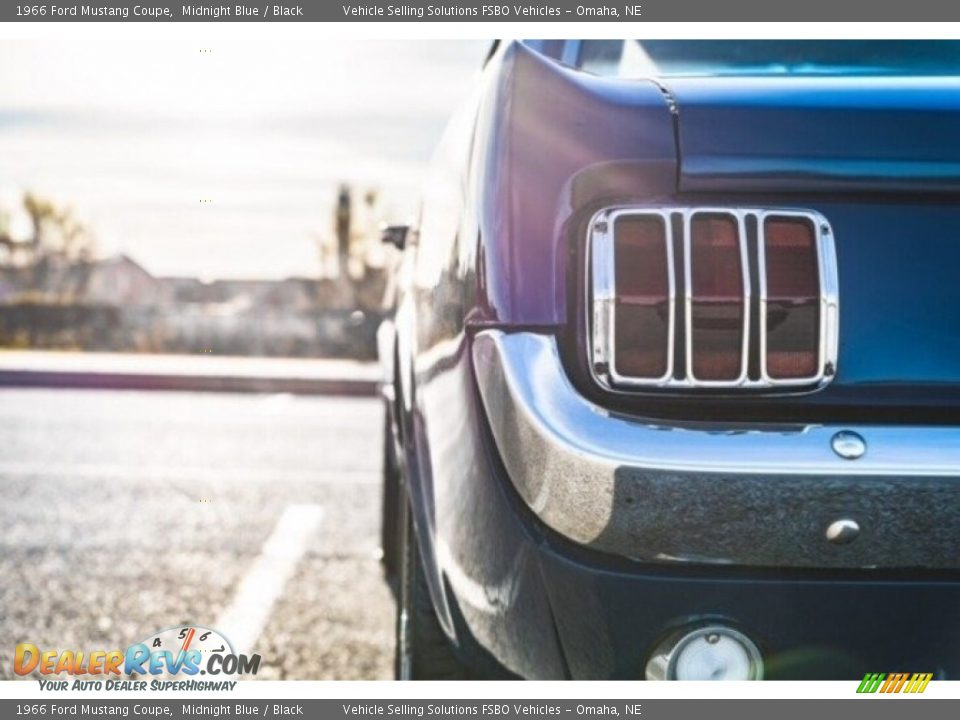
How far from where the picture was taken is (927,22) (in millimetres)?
2340

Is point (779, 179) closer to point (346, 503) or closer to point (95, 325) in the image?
point (346, 503)

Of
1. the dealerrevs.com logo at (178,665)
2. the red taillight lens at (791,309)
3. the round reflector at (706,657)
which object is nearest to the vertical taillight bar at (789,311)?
the red taillight lens at (791,309)

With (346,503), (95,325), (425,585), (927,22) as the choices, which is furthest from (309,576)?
(95,325)

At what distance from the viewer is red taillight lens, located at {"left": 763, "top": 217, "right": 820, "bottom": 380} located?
5.13 feet

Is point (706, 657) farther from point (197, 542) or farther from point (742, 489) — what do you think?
point (197, 542)

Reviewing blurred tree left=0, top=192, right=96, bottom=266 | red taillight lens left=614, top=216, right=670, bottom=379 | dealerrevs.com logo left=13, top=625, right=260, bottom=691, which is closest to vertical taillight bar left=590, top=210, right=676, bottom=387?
red taillight lens left=614, top=216, right=670, bottom=379

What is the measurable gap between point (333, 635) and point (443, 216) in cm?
170

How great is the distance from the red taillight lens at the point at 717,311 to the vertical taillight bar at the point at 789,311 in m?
0.03

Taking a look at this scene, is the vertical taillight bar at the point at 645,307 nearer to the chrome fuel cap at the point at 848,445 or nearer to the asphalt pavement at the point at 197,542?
the chrome fuel cap at the point at 848,445

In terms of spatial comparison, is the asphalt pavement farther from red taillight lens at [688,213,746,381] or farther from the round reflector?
red taillight lens at [688,213,746,381]

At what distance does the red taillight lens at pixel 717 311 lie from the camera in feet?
5.10

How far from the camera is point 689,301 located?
155 cm

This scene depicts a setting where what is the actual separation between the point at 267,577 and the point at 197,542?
0.58 m

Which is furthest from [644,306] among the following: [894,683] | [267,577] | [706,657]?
[267,577]
